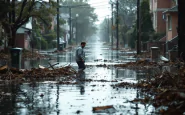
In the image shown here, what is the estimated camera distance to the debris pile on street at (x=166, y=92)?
8.82 metres

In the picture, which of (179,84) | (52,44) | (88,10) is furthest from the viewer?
(88,10)

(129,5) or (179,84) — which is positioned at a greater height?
(129,5)

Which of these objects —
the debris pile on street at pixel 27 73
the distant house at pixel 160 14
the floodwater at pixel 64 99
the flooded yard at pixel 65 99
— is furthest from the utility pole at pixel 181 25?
the distant house at pixel 160 14

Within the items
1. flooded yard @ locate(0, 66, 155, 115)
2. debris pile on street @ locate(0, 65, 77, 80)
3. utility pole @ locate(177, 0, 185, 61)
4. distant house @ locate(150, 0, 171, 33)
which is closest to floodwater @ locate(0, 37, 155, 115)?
flooded yard @ locate(0, 66, 155, 115)

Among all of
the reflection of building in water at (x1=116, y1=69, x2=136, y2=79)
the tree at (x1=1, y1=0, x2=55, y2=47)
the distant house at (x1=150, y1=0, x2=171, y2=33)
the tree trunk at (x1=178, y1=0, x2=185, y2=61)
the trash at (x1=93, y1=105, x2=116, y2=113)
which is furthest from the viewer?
the distant house at (x1=150, y1=0, x2=171, y2=33)

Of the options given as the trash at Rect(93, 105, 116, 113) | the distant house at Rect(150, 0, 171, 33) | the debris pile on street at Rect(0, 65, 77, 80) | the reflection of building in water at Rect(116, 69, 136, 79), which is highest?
the distant house at Rect(150, 0, 171, 33)

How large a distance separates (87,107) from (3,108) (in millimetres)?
2134

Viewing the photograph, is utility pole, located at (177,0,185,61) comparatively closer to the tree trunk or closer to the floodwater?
the tree trunk

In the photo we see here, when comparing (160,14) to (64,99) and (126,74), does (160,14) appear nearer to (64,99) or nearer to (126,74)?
(126,74)

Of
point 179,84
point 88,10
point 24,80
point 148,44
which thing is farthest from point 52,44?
point 88,10

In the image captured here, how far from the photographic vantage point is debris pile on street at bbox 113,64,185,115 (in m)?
8.82

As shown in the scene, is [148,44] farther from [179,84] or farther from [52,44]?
[179,84]

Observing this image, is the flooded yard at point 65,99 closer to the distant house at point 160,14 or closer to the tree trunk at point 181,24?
the tree trunk at point 181,24

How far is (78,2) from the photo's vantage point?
177 meters
